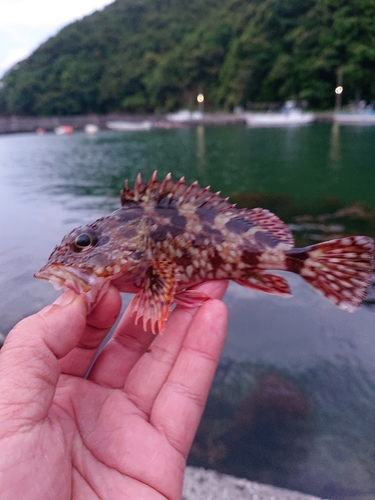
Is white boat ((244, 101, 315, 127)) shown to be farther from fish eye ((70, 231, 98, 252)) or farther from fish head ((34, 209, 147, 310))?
fish eye ((70, 231, 98, 252))

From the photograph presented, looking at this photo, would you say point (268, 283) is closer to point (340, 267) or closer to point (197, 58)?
point (340, 267)

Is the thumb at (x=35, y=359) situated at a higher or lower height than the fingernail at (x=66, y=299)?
lower

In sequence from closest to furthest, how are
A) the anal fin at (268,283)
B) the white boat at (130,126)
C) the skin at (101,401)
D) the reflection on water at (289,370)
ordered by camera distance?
the skin at (101,401), the anal fin at (268,283), the reflection on water at (289,370), the white boat at (130,126)

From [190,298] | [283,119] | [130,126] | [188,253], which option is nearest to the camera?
[190,298]

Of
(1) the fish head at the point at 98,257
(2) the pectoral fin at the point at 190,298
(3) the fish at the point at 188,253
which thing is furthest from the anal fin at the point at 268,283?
(1) the fish head at the point at 98,257

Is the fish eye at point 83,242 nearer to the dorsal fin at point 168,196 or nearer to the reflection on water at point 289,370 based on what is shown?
the dorsal fin at point 168,196

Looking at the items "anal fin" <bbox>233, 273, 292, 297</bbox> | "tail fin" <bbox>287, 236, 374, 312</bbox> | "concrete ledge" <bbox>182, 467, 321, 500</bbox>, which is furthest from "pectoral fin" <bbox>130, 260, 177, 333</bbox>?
"concrete ledge" <bbox>182, 467, 321, 500</bbox>

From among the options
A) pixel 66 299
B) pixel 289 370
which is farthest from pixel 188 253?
pixel 289 370
